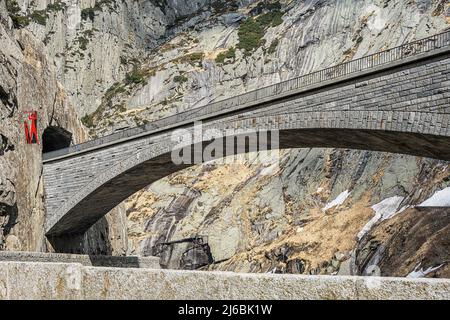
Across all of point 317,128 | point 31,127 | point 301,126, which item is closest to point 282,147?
point 301,126

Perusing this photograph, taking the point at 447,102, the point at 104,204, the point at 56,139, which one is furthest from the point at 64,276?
the point at 56,139

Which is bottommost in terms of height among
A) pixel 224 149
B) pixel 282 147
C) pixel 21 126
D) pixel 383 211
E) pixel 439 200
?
pixel 439 200

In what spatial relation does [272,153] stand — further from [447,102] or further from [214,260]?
[447,102]

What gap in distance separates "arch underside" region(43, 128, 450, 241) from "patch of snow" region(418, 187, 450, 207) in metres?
6.10

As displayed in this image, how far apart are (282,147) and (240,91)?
114 ft

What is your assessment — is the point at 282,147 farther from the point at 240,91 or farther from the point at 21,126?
the point at 240,91

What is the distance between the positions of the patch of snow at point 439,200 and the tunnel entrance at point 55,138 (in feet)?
73.1

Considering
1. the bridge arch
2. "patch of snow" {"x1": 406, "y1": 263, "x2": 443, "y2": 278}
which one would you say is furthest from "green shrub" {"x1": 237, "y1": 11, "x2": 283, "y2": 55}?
"patch of snow" {"x1": 406, "y1": 263, "x2": 443, "y2": 278}

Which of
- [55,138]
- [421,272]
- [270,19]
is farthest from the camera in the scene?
[270,19]

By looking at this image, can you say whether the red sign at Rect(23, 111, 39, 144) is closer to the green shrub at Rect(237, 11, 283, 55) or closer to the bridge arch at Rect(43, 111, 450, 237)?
the bridge arch at Rect(43, 111, 450, 237)

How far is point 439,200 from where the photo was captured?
26016 mm

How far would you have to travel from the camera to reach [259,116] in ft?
73.7

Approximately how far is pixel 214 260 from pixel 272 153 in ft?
41.2

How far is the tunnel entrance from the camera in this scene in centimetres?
3272
